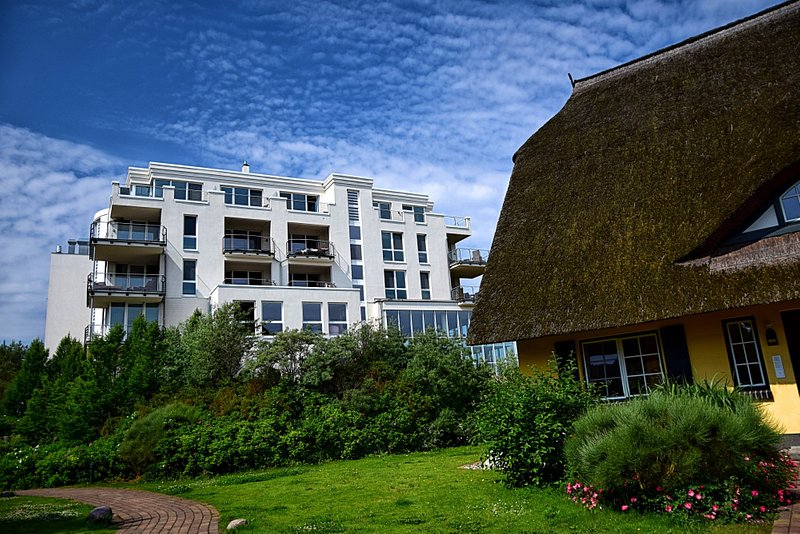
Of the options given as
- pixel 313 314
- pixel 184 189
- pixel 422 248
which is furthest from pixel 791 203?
pixel 184 189

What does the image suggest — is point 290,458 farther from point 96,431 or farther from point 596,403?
point 596,403

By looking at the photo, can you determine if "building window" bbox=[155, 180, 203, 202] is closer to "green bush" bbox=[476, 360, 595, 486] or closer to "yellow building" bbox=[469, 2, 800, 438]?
"yellow building" bbox=[469, 2, 800, 438]

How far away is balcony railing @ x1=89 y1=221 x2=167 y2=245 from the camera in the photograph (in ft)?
102

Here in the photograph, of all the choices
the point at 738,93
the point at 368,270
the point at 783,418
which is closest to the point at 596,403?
the point at 783,418

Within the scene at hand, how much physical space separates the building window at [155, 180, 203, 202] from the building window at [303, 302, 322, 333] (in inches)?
423

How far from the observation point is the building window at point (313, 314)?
29484 mm

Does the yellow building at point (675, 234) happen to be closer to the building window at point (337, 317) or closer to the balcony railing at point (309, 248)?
the building window at point (337, 317)

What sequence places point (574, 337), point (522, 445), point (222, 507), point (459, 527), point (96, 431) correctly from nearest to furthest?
point (459, 527) < point (522, 445) < point (222, 507) < point (574, 337) < point (96, 431)

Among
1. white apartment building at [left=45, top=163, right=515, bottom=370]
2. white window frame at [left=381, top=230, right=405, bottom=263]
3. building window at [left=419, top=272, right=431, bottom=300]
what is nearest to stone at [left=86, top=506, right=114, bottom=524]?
white apartment building at [left=45, top=163, right=515, bottom=370]

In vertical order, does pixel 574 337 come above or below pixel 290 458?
above

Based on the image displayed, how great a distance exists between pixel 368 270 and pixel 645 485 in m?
30.7

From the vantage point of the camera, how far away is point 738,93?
13016mm

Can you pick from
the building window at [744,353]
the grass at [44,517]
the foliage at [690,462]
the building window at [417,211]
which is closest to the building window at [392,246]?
the building window at [417,211]

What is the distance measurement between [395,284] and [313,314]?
9.81m
